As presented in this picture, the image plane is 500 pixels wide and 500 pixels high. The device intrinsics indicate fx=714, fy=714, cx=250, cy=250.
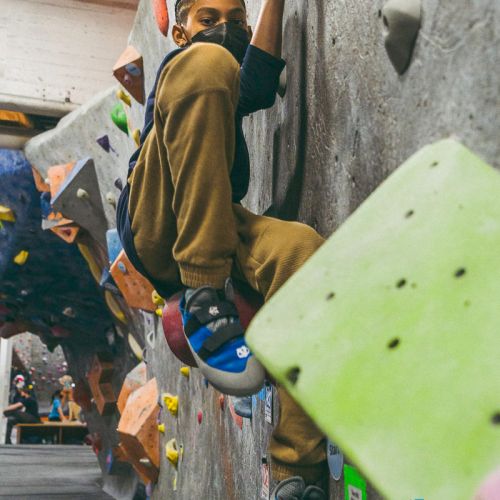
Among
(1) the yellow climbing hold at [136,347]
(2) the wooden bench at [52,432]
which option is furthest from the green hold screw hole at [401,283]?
(2) the wooden bench at [52,432]

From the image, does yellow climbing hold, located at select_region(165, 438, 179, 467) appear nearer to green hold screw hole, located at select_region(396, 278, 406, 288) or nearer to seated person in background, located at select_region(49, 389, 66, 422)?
green hold screw hole, located at select_region(396, 278, 406, 288)

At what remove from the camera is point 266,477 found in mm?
1913

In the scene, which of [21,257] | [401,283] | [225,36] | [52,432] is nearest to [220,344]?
[401,283]

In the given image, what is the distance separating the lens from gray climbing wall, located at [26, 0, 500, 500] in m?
0.91

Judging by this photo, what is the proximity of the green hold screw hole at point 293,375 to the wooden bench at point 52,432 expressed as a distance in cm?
1174

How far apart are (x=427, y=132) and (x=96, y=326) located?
562 centimetres

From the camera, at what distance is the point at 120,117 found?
381cm

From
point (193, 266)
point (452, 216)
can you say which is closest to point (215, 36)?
point (193, 266)

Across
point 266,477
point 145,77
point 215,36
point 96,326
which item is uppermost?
point 215,36

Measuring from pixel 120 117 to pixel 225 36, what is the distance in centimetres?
235

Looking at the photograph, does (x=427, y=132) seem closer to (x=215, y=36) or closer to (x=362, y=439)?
(x=362, y=439)

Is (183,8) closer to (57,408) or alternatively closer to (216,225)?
(216,225)

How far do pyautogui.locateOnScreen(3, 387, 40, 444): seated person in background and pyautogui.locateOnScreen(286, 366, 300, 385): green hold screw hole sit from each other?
37.4 feet

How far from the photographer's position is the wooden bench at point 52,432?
38.3ft
